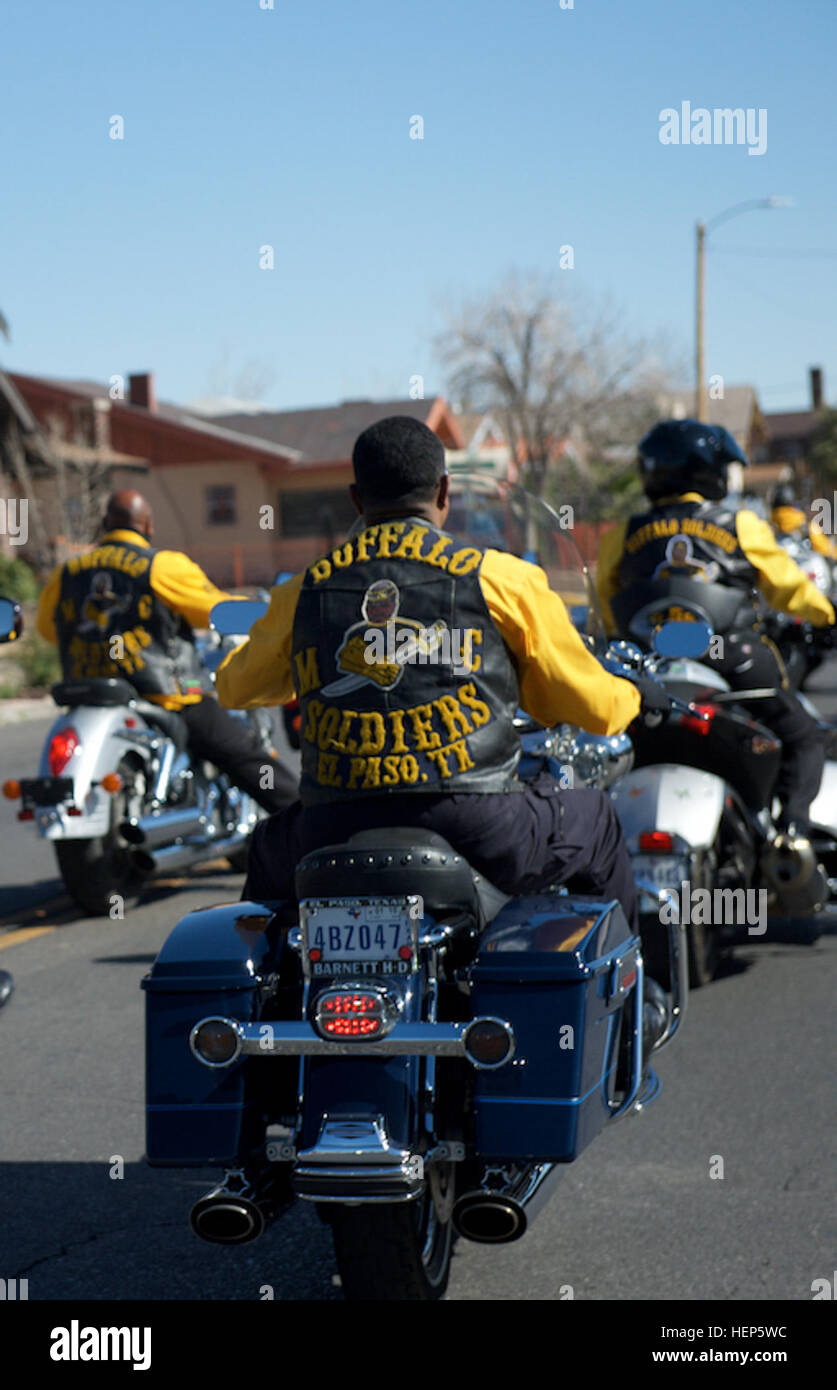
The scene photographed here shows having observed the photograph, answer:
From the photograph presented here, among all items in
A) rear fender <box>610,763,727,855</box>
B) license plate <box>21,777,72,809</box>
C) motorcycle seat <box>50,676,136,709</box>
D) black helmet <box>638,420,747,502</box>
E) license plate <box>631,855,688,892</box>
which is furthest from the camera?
motorcycle seat <box>50,676,136,709</box>

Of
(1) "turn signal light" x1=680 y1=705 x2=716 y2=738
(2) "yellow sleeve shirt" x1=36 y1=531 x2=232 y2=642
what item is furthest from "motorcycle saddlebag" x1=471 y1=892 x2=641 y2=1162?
(2) "yellow sleeve shirt" x1=36 y1=531 x2=232 y2=642

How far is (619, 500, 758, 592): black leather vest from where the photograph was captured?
22.3 feet

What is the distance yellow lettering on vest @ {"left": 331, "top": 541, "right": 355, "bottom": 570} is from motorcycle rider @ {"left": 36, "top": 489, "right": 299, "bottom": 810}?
4597 millimetres

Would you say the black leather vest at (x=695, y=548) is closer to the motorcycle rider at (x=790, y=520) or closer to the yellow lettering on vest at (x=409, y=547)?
the yellow lettering on vest at (x=409, y=547)

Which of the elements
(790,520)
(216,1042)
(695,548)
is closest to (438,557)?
(216,1042)

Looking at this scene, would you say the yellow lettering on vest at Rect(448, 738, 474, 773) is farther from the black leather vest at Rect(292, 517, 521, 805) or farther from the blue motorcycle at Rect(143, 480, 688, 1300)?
the blue motorcycle at Rect(143, 480, 688, 1300)

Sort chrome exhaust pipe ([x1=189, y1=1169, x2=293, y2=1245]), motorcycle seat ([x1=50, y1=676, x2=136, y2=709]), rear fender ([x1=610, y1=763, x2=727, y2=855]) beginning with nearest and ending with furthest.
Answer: chrome exhaust pipe ([x1=189, y1=1169, x2=293, y2=1245]) → rear fender ([x1=610, y1=763, x2=727, y2=855]) → motorcycle seat ([x1=50, y1=676, x2=136, y2=709])

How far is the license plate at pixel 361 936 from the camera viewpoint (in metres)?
3.41

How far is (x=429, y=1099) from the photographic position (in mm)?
3391

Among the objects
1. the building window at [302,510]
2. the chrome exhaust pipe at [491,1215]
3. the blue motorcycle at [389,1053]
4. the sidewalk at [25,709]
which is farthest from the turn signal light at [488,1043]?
the building window at [302,510]

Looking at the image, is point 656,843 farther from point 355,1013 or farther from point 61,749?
point 61,749

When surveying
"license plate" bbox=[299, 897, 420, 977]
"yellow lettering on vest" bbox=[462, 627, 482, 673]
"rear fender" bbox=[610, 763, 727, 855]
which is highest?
"yellow lettering on vest" bbox=[462, 627, 482, 673]

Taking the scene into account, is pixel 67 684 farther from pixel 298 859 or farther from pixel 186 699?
pixel 298 859
